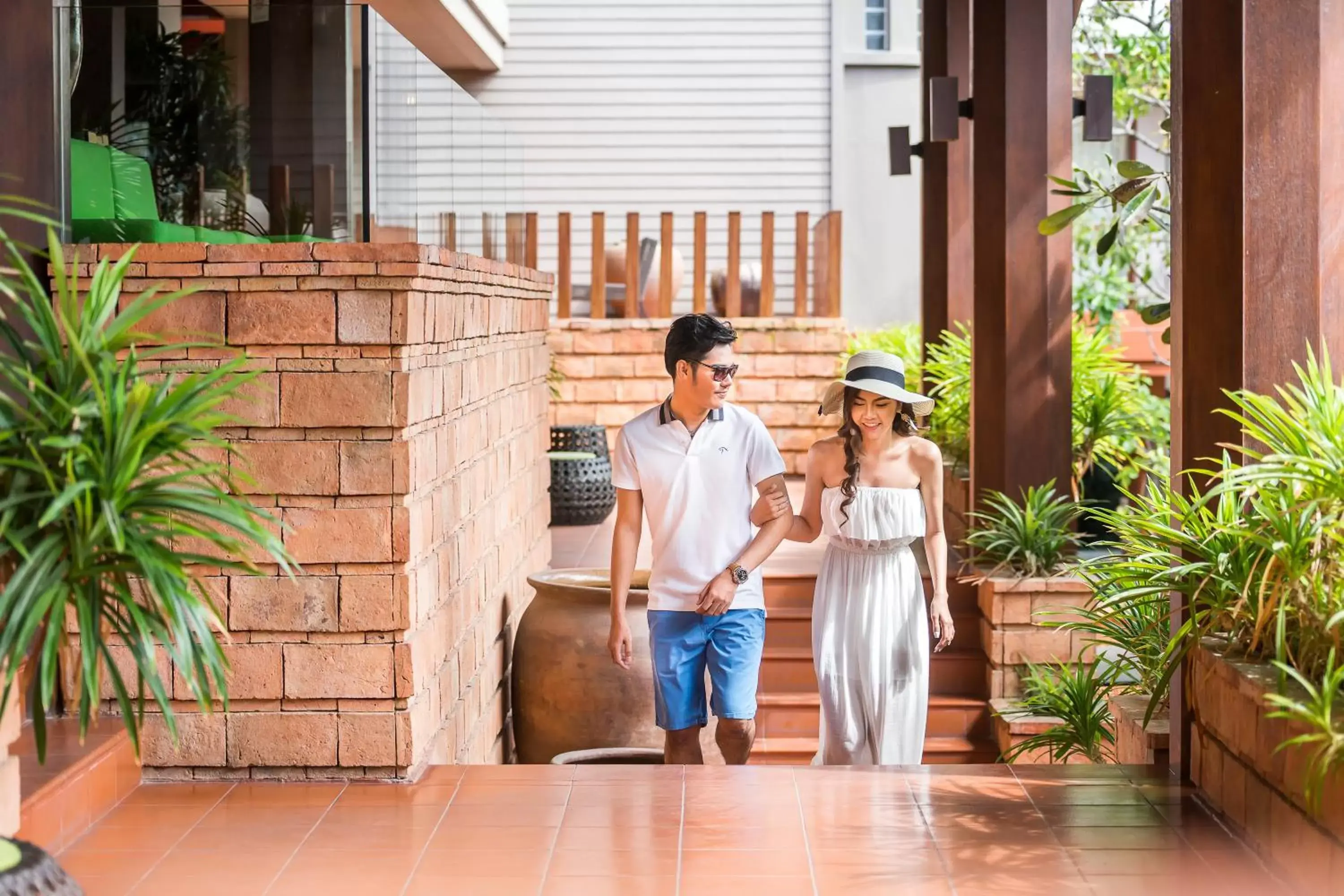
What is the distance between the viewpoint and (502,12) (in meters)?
15.3

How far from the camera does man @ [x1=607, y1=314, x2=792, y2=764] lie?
465 centimetres

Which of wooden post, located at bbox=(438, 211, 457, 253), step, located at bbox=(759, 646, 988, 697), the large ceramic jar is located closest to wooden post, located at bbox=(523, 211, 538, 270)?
wooden post, located at bbox=(438, 211, 457, 253)

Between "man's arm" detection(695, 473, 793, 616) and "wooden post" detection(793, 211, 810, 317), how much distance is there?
7582 mm

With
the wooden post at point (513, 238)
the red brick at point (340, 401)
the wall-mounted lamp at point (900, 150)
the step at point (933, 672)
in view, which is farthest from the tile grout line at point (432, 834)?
the wall-mounted lamp at point (900, 150)

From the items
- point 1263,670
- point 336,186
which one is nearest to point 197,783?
point 336,186

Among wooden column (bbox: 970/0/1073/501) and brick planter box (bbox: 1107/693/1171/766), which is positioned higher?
wooden column (bbox: 970/0/1073/501)

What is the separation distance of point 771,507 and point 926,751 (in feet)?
6.58

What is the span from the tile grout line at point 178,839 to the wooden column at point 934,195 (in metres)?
6.27

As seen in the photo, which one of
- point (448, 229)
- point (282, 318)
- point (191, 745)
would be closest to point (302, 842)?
point (191, 745)

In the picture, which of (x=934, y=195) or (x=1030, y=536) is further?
(x=934, y=195)

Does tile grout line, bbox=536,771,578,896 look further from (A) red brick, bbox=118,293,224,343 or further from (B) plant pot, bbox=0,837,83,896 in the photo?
(A) red brick, bbox=118,293,224,343

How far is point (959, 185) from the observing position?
930cm

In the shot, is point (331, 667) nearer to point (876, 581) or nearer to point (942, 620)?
point (876, 581)

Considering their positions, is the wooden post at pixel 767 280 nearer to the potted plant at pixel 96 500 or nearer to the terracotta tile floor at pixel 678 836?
the terracotta tile floor at pixel 678 836
